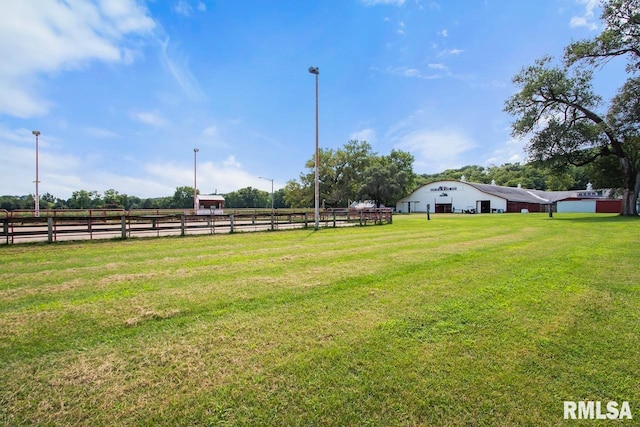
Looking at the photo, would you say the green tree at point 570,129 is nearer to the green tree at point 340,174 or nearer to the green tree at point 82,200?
the green tree at point 340,174

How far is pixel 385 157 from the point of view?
223 ft

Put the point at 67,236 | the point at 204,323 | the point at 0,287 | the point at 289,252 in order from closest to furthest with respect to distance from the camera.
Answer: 1. the point at 204,323
2. the point at 0,287
3. the point at 289,252
4. the point at 67,236

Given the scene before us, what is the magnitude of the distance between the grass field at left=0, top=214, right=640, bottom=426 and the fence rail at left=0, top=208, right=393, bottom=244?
688 centimetres

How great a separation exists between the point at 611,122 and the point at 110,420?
38.4 metres

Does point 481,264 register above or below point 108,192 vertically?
below

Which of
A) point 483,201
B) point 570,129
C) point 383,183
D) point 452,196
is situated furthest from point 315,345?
point 452,196

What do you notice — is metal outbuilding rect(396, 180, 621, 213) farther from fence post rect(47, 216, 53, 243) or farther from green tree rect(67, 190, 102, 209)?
green tree rect(67, 190, 102, 209)

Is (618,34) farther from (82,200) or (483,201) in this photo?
(82,200)

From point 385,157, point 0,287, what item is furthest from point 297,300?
point 385,157

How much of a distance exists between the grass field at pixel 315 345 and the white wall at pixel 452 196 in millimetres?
56788

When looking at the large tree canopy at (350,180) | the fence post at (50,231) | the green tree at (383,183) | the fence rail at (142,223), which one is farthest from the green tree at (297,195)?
the fence post at (50,231)

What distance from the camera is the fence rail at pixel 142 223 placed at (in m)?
11.4

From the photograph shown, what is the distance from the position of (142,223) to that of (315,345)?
14505mm

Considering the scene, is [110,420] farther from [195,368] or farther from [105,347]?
[105,347]
